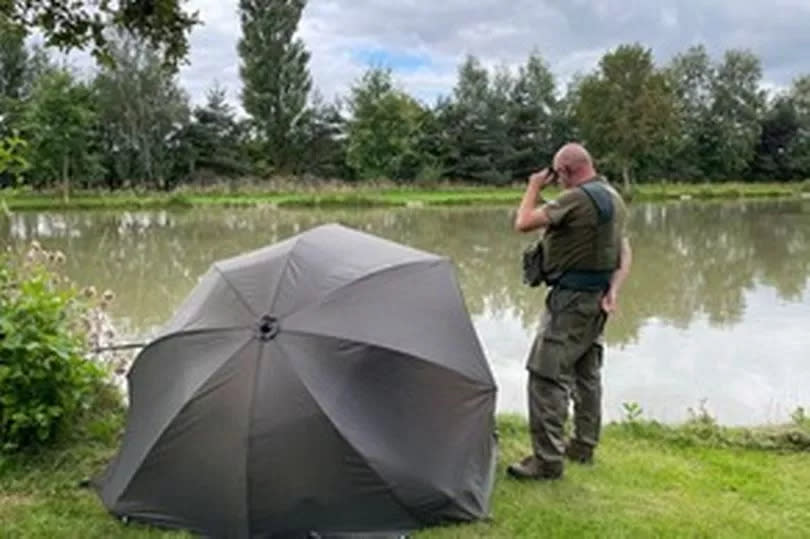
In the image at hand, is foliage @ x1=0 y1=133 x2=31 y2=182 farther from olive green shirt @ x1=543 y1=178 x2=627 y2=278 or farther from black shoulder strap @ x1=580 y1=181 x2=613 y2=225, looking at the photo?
black shoulder strap @ x1=580 y1=181 x2=613 y2=225

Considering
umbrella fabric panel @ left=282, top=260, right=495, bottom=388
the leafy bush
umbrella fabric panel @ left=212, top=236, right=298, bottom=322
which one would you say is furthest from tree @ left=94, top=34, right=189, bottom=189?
umbrella fabric panel @ left=282, top=260, right=495, bottom=388

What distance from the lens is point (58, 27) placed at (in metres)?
3.32

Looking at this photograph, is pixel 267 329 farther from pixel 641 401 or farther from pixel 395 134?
pixel 395 134

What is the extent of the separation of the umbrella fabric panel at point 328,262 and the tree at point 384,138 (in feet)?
96.4

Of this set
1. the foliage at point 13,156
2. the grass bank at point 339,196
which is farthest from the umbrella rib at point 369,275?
the grass bank at point 339,196

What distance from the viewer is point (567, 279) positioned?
370cm

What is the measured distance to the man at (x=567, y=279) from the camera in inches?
143

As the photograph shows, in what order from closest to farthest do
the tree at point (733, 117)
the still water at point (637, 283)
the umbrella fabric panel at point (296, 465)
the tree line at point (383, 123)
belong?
the umbrella fabric panel at point (296, 465) → the still water at point (637, 283) → the tree line at point (383, 123) → the tree at point (733, 117)

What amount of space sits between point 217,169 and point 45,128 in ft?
27.3

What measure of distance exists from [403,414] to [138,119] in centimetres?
3202

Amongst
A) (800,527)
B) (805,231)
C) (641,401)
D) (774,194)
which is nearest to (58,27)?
(800,527)

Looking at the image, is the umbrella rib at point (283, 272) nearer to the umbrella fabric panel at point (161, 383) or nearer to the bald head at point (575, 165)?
the umbrella fabric panel at point (161, 383)

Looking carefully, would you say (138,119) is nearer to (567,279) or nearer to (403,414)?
(567,279)

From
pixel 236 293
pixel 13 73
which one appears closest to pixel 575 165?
pixel 236 293
